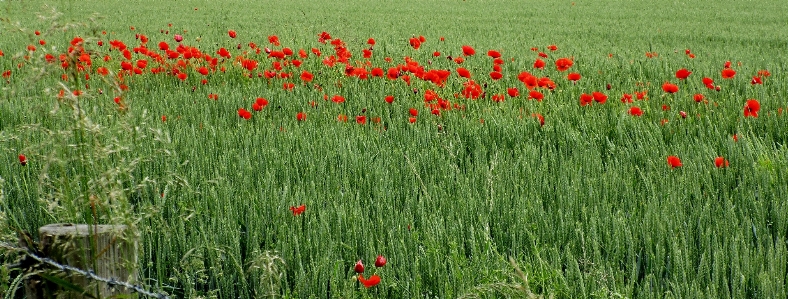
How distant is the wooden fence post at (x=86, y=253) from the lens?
131 centimetres

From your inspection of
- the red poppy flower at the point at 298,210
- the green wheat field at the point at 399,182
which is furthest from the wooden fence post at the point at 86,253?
the red poppy flower at the point at 298,210

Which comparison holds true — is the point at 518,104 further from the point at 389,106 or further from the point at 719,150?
the point at 719,150

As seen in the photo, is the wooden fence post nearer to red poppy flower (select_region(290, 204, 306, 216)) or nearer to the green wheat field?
the green wheat field

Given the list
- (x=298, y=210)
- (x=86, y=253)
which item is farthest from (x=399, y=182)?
(x=86, y=253)

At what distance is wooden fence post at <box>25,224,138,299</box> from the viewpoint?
131cm

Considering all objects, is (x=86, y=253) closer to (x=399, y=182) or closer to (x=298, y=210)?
(x=298, y=210)

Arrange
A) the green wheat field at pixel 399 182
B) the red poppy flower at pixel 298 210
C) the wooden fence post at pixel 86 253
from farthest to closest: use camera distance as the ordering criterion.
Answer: the red poppy flower at pixel 298 210, the green wheat field at pixel 399 182, the wooden fence post at pixel 86 253

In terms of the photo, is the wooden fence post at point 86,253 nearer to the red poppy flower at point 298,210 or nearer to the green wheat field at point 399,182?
the green wheat field at point 399,182

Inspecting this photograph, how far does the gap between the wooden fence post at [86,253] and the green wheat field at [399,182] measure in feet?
0.14

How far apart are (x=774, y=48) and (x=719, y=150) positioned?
767 centimetres

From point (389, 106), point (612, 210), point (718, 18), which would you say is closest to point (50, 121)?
point (389, 106)

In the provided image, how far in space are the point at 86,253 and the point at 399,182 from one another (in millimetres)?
1435

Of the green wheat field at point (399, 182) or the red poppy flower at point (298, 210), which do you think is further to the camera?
the red poppy flower at point (298, 210)

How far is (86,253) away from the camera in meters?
1.34
